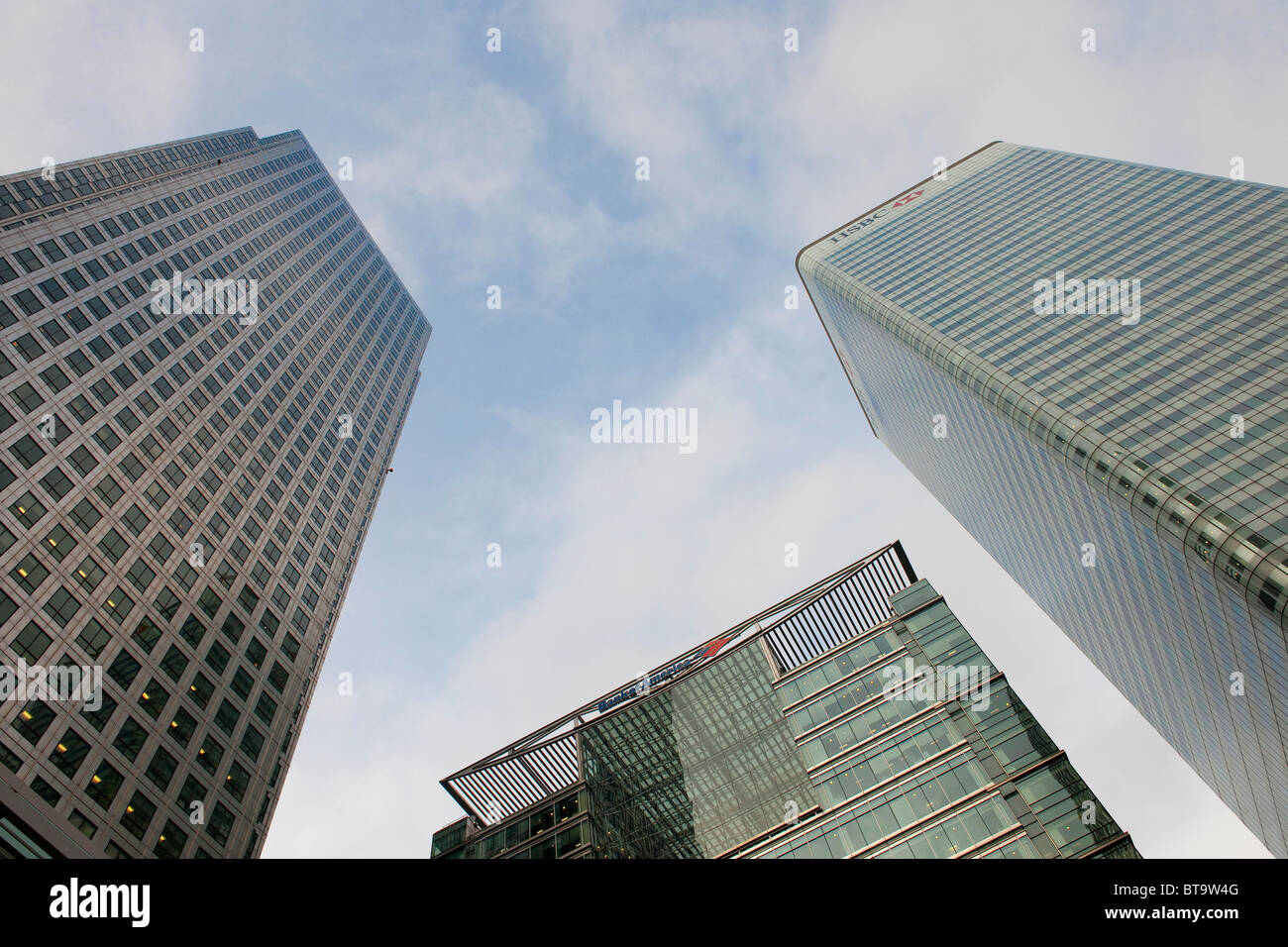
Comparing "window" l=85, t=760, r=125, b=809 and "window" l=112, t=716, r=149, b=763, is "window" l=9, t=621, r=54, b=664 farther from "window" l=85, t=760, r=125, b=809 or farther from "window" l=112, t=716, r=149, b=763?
"window" l=85, t=760, r=125, b=809

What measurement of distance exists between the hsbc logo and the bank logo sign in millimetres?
72631

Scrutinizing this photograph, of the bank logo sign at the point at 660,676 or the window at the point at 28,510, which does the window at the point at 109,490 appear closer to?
the window at the point at 28,510

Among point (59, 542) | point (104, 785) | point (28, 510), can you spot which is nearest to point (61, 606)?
point (59, 542)

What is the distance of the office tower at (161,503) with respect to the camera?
4634cm

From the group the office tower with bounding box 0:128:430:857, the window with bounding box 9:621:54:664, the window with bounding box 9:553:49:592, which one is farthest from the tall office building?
the window with bounding box 9:553:49:592

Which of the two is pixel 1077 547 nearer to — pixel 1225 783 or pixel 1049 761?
pixel 1225 783

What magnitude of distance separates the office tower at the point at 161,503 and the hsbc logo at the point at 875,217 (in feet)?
261

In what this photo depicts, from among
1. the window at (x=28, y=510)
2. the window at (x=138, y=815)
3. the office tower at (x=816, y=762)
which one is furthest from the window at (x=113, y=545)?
the office tower at (x=816, y=762)

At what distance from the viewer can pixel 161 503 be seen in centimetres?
5938

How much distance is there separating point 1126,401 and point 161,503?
76.2m

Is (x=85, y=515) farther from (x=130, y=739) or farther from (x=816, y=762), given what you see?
(x=816, y=762)

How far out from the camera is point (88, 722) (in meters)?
45.9
